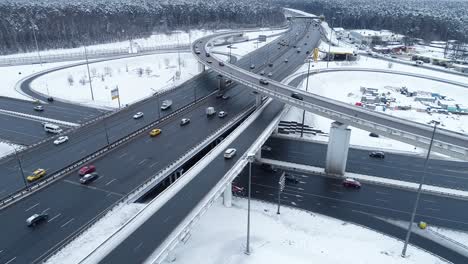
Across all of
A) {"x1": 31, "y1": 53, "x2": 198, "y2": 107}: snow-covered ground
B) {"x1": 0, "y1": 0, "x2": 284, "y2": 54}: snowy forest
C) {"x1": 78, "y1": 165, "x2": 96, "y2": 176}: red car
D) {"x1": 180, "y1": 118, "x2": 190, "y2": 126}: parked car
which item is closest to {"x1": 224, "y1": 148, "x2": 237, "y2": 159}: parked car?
{"x1": 180, "y1": 118, "x2": 190, "y2": 126}: parked car

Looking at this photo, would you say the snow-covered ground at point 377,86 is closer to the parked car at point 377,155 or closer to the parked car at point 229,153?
the parked car at point 377,155

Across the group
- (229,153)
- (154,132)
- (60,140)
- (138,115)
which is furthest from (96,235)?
(138,115)

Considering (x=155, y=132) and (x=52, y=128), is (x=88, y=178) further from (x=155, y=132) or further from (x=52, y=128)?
(x=52, y=128)

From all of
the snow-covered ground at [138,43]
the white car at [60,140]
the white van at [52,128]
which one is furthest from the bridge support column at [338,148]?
the snow-covered ground at [138,43]

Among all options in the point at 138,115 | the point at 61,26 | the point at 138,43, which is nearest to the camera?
the point at 138,115

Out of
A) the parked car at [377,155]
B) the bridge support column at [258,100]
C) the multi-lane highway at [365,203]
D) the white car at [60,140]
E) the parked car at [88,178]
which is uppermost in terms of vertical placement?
the bridge support column at [258,100]

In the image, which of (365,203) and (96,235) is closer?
(96,235)

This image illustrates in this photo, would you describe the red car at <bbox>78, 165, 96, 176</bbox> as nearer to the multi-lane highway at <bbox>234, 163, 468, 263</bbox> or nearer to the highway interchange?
the highway interchange
